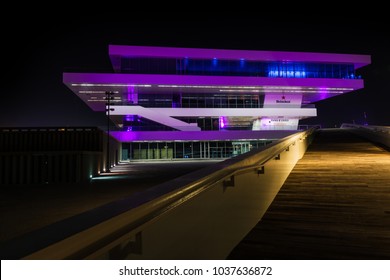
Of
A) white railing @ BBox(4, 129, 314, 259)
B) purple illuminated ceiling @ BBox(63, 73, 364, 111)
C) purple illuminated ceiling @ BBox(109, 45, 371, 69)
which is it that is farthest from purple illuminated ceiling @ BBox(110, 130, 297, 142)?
white railing @ BBox(4, 129, 314, 259)

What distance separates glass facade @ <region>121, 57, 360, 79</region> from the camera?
41.2 m

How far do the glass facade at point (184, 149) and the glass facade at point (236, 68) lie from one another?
9506 millimetres

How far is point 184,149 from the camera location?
42312 mm

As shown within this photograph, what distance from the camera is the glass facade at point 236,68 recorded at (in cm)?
4116

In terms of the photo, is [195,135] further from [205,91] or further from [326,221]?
[326,221]

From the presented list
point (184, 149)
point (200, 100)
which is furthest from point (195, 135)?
point (200, 100)

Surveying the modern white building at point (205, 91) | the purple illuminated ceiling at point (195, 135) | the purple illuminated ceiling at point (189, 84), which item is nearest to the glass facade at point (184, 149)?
the modern white building at point (205, 91)

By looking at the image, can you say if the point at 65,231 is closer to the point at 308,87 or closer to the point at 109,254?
the point at 109,254

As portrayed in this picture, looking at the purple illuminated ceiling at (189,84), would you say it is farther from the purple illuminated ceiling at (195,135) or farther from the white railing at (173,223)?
the white railing at (173,223)

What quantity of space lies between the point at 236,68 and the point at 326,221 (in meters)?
39.8

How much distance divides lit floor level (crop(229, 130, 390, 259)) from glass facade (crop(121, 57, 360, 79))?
35.4 metres

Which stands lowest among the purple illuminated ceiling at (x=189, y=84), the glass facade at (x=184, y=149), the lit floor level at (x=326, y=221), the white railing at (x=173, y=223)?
the lit floor level at (x=326, y=221)

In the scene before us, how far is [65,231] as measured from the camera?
1.56m

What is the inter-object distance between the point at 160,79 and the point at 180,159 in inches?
431
